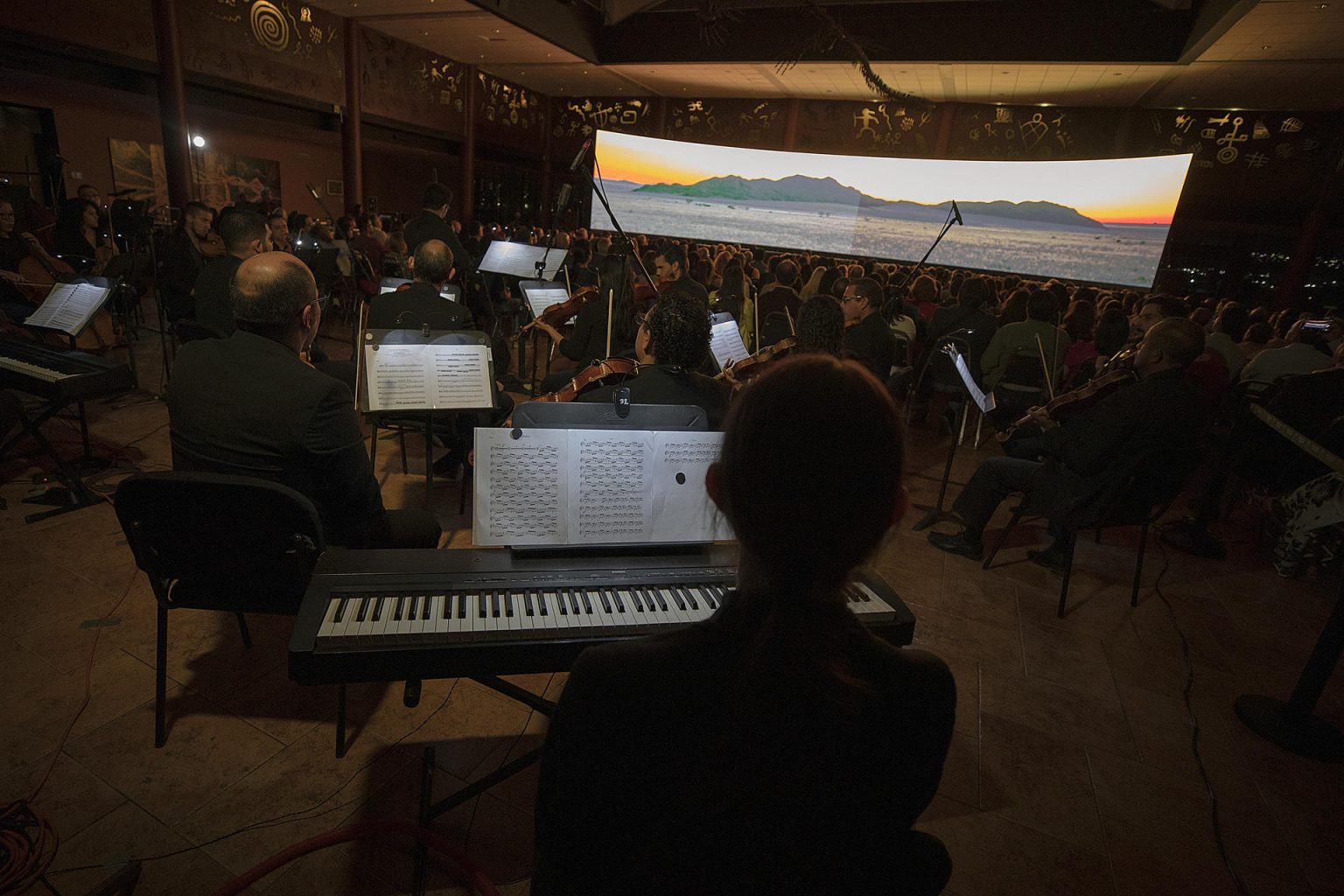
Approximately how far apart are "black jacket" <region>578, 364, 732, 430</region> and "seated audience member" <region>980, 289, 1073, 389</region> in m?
3.59

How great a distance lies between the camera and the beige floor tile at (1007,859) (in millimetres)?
1911

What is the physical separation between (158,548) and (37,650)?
1.24m

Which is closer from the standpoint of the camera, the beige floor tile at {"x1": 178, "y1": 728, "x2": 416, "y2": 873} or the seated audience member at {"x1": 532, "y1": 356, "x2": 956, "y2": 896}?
the seated audience member at {"x1": 532, "y1": 356, "x2": 956, "y2": 896}

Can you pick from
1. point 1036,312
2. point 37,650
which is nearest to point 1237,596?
point 1036,312

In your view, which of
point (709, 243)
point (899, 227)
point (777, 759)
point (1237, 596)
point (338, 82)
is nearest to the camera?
point (777, 759)

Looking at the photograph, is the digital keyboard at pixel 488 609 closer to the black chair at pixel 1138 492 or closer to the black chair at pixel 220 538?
the black chair at pixel 220 538

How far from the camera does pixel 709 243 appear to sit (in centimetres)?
1357

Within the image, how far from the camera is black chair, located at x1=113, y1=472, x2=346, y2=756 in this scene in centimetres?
164

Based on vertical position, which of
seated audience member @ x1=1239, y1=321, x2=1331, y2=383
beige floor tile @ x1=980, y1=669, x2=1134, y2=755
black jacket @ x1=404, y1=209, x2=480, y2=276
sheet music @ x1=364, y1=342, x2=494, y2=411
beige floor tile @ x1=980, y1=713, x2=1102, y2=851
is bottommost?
beige floor tile @ x1=980, y1=713, x2=1102, y2=851

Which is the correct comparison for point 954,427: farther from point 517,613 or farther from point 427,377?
point 517,613

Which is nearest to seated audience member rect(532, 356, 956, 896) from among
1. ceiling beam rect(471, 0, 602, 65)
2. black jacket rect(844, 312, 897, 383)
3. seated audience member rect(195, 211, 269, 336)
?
black jacket rect(844, 312, 897, 383)

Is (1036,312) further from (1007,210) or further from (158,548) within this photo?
(1007,210)

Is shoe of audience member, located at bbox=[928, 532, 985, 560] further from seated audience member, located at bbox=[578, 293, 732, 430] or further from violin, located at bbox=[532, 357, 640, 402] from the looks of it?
violin, located at bbox=[532, 357, 640, 402]

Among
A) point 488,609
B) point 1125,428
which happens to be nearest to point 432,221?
point 488,609
